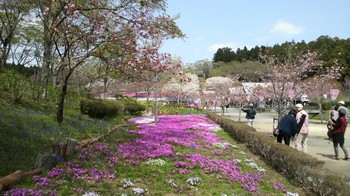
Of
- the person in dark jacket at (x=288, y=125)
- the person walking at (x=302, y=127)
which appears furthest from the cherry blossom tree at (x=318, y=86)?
the person in dark jacket at (x=288, y=125)

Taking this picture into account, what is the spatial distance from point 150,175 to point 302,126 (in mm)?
6777

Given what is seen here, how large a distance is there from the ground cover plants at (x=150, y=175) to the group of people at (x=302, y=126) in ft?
5.29

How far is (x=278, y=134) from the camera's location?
12.6 metres

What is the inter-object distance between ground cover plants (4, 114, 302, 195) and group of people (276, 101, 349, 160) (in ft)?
5.29

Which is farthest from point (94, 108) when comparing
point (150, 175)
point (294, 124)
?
point (150, 175)

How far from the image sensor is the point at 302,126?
12195 millimetres

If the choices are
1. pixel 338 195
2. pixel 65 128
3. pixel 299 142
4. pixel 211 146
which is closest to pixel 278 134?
pixel 299 142

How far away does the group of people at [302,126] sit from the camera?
11.9 metres

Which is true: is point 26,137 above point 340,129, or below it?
below

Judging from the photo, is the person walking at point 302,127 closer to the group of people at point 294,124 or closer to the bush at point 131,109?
the group of people at point 294,124

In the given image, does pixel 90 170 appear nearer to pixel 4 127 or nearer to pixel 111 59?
pixel 4 127

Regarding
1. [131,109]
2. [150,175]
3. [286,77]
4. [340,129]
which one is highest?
[286,77]

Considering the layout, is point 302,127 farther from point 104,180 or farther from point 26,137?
point 26,137

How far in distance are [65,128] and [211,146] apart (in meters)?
5.77
